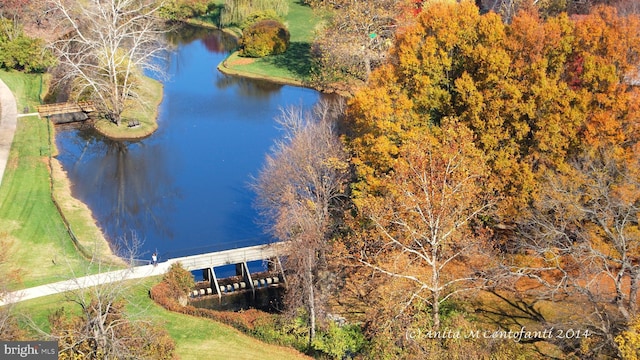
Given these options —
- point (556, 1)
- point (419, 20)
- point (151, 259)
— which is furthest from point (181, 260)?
point (556, 1)

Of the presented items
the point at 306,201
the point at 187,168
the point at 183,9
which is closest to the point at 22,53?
the point at 183,9

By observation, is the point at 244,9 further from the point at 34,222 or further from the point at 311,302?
the point at 311,302

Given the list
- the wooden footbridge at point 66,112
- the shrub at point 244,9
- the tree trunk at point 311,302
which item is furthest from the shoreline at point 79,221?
the shrub at point 244,9

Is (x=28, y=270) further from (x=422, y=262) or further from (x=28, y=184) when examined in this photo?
(x=422, y=262)

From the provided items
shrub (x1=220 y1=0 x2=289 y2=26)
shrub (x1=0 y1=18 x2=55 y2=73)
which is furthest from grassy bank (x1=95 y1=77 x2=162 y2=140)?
shrub (x1=220 y1=0 x2=289 y2=26)

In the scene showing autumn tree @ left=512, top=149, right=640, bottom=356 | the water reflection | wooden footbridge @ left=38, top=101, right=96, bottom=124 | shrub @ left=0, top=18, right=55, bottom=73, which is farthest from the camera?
shrub @ left=0, top=18, right=55, bottom=73

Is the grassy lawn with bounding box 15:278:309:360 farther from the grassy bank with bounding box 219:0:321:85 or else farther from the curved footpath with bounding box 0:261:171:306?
the grassy bank with bounding box 219:0:321:85

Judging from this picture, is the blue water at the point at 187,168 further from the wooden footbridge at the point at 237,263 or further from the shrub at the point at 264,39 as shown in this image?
the shrub at the point at 264,39
